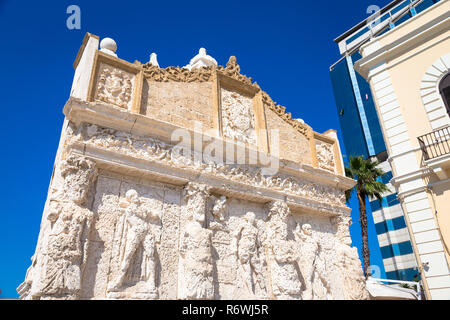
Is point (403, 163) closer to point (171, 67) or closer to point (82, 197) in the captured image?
point (171, 67)

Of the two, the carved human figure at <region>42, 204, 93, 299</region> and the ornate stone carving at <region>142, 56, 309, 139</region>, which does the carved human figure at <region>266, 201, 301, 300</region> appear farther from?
the carved human figure at <region>42, 204, 93, 299</region>

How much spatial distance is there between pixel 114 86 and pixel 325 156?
570 cm

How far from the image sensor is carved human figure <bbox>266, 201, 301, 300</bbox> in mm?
6051

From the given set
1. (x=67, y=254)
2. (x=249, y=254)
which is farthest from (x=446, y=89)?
(x=67, y=254)

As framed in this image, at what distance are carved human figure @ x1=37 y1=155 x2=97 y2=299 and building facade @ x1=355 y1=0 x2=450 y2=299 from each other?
7.80 meters

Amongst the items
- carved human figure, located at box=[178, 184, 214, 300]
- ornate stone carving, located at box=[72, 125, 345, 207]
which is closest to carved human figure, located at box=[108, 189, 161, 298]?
carved human figure, located at box=[178, 184, 214, 300]

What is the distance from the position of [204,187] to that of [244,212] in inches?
47.5

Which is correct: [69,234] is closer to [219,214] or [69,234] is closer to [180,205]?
[180,205]

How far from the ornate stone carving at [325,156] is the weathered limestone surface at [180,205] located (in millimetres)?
373

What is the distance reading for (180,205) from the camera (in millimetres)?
5871

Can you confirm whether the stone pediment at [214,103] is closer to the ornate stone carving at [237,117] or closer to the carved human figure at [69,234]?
the ornate stone carving at [237,117]

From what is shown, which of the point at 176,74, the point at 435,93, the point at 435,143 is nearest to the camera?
the point at 176,74

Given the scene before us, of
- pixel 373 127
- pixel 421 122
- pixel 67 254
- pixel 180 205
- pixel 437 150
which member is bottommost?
pixel 67 254
